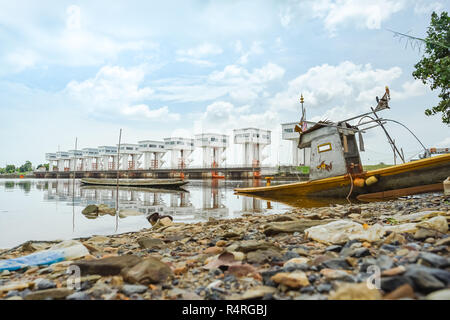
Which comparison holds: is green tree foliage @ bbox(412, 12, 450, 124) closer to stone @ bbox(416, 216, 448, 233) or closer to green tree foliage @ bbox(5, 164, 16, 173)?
stone @ bbox(416, 216, 448, 233)

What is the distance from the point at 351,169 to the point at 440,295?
10300 millimetres

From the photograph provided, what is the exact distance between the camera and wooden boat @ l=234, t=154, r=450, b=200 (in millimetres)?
9312

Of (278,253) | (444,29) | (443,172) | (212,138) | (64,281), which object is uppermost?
(212,138)

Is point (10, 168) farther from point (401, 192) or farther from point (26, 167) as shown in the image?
point (401, 192)

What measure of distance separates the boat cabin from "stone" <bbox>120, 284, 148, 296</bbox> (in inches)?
392

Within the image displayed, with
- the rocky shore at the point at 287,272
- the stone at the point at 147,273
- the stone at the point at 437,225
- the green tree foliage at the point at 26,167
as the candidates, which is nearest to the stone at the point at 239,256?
the rocky shore at the point at 287,272

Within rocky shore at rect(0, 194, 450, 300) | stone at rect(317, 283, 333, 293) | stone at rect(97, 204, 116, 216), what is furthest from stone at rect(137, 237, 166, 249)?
stone at rect(97, 204, 116, 216)

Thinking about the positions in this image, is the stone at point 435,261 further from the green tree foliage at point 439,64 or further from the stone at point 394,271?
the green tree foliage at point 439,64

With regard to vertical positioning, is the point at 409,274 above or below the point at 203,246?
above

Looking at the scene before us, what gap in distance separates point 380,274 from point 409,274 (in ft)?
0.60

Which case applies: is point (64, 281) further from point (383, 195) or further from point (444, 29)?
point (444, 29)

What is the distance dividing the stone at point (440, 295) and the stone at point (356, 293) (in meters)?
0.26
